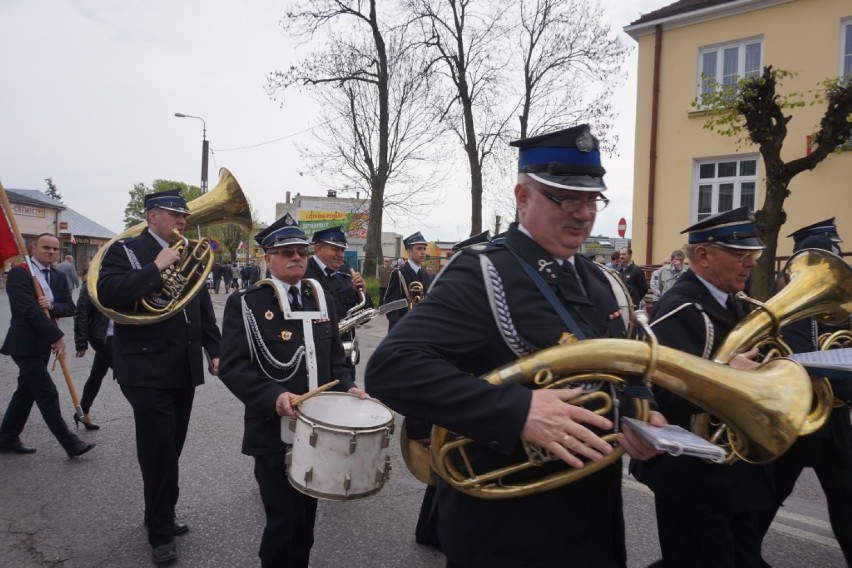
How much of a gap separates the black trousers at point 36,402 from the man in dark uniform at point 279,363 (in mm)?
2751

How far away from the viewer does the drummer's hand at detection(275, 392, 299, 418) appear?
272 centimetres

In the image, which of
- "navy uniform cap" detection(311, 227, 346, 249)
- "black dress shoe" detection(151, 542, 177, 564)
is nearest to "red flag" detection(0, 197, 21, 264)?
"navy uniform cap" detection(311, 227, 346, 249)

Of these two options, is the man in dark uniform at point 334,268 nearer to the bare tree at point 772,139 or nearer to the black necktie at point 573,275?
the black necktie at point 573,275

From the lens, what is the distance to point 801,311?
2.74m

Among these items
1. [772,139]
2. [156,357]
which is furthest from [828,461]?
[772,139]

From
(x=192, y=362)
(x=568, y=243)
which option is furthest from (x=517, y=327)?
(x=192, y=362)

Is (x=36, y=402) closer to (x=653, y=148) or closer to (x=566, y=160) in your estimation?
(x=566, y=160)

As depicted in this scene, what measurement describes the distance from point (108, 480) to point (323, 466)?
2.91 metres

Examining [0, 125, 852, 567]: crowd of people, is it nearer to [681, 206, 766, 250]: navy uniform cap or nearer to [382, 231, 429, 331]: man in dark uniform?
[681, 206, 766, 250]: navy uniform cap

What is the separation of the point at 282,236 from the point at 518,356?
2021mm

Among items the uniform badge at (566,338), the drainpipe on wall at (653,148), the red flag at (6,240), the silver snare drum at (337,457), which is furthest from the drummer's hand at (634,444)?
the drainpipe on wall at (653,148)

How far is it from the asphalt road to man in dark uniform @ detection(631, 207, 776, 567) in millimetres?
1046

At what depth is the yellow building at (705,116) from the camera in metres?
14.1

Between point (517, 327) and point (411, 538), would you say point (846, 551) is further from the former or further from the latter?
point (517, 327)
